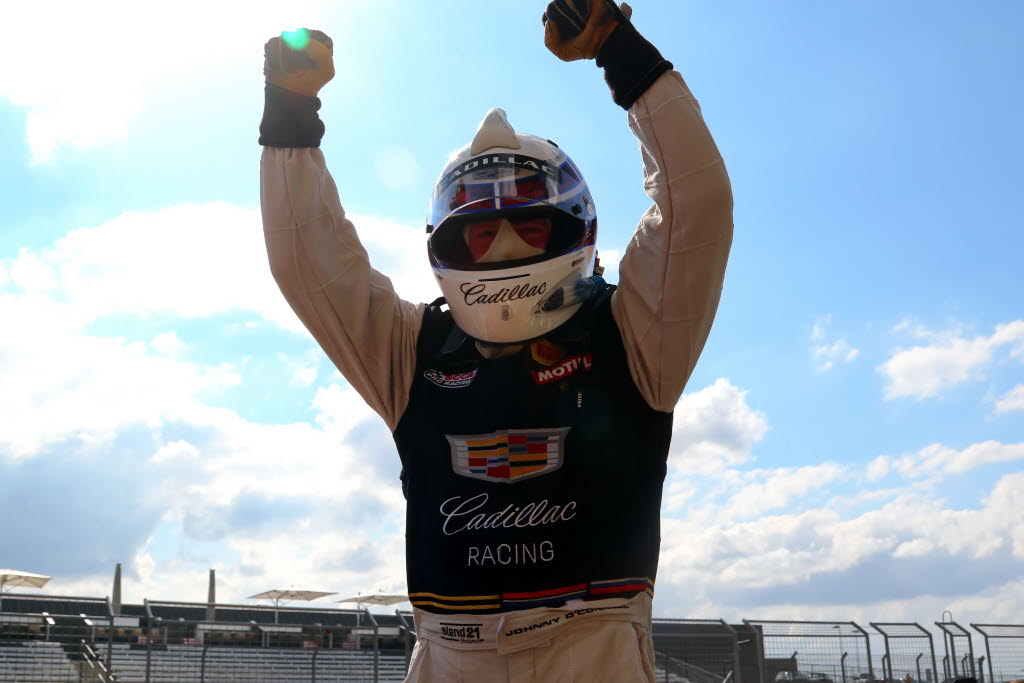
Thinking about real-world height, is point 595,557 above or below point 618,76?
below

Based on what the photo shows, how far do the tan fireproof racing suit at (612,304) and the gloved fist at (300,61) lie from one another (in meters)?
0.20

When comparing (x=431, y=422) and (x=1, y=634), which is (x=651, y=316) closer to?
(x=431, y=422)

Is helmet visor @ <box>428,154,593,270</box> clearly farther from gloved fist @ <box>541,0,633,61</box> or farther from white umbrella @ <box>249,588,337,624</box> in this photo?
white umbrella @ <box>249,588,337,624</box>

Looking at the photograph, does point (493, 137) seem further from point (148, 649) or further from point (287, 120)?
point (148, 649)

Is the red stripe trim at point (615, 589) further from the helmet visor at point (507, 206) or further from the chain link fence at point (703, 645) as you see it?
the chain link fence at point (703, 645)

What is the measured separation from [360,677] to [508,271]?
955 cm

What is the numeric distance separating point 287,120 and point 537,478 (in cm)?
135

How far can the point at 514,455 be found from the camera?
111 inches

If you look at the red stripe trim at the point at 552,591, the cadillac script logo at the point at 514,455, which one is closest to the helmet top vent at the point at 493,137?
the cadillac script logo at the point at 514,455

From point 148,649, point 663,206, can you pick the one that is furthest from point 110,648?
point 663,206

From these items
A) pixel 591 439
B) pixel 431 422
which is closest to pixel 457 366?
pixel 431 422

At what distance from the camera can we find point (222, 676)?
1138 centimetres

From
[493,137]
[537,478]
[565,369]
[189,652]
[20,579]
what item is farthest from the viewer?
[20,579]

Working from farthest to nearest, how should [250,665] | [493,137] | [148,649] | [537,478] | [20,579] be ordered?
[20,579], [250,665], [148,649], [493,137], [537,478]
